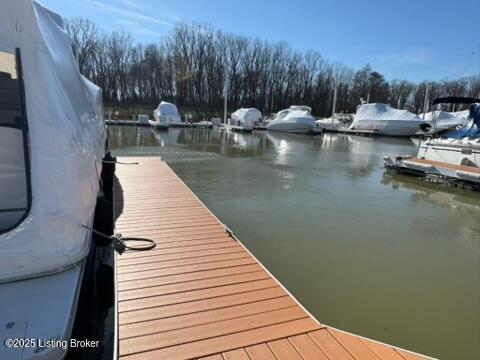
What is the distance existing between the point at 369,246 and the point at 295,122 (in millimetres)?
24474

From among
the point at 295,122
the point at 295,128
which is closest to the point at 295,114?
the point at 295,122

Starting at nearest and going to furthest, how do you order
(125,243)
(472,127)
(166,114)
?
(125,243) → (472,127) → (166,114)

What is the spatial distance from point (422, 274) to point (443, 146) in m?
9.30

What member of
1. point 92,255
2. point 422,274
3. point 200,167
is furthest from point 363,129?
point 92,255

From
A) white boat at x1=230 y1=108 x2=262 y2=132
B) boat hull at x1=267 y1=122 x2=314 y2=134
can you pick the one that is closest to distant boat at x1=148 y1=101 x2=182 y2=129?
white boat at x1=230 y1=108 x2=262 y2=132

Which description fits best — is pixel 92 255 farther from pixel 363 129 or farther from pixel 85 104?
pixel 363 129

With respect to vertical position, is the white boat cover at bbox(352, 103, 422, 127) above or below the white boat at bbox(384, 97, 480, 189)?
above

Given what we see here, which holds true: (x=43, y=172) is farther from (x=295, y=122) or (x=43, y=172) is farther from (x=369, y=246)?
(x=295, y=122)

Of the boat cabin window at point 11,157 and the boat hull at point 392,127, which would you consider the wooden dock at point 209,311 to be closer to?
the boat cabin window at point 11,157

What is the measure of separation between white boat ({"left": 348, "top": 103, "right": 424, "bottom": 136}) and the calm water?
21431mm

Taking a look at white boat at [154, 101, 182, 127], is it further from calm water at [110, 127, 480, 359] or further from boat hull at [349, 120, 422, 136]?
calm water at [110, 127, 480, 359]

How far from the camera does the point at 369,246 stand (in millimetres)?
4965

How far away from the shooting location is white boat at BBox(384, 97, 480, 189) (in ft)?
32.7

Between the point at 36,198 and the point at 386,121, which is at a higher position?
the point at 386,121
